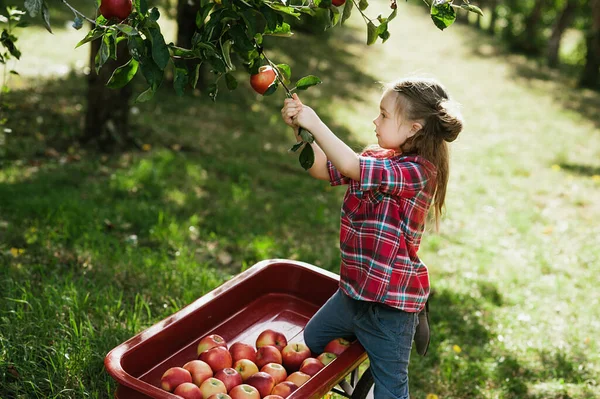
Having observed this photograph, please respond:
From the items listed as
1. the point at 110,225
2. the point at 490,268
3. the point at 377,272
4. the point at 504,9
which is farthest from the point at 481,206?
the point at 504,9

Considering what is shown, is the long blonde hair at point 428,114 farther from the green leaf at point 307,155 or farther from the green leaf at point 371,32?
the green leaf at point 307,155

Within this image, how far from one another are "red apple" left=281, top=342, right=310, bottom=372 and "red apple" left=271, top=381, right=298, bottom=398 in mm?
275

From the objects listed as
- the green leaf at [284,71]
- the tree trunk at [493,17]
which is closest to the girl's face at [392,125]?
the green leaf at [284,71]

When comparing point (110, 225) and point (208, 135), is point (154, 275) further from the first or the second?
point (208, 135)

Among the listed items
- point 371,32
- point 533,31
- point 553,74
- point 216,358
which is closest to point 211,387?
point 216,358

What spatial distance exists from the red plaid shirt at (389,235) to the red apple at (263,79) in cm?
46

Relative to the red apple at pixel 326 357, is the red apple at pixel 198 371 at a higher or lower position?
lower

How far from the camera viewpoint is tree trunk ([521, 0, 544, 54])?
672 inches

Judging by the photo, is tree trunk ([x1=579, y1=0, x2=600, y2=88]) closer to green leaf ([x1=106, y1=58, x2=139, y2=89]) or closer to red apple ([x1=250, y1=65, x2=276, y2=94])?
red apple ([x1=250, y1=65, x2=276, y2=94])

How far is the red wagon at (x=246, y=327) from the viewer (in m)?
2.21

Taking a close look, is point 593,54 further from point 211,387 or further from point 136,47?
point 136,47

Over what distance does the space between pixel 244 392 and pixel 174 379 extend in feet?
0.82

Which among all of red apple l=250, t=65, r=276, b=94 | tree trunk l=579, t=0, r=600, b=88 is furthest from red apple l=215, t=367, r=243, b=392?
tree trunk l=579, t=0, r=600, b=88

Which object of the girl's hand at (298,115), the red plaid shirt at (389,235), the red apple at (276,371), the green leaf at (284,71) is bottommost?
the red apple at (276,371)
